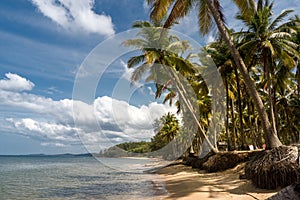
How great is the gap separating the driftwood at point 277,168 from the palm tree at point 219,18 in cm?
144

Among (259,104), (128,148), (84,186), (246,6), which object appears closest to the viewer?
(259,104)

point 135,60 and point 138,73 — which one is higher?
point 135,60

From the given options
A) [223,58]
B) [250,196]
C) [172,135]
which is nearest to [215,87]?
[223,58]

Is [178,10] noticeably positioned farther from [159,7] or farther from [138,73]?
[138,73]

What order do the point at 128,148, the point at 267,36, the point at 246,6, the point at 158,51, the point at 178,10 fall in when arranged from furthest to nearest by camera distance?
the point at 128,148 → the point at 158,51 → the point at 267,36 → the point at 178,10 → the point at 246,6

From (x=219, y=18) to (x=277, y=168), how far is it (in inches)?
273

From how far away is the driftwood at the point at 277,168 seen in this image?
920 cm

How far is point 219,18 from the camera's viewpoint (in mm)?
12547

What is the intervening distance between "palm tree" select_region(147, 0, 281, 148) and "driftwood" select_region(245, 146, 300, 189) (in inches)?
56.9

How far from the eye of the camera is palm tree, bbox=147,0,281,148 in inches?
462

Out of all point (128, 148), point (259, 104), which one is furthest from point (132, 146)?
point (259, 104)

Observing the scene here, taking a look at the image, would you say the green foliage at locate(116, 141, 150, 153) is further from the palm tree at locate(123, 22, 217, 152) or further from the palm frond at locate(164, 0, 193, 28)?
the palm frond at locate(164, 0, 193, 28)

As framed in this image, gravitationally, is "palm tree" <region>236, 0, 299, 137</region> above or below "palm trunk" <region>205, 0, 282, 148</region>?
above

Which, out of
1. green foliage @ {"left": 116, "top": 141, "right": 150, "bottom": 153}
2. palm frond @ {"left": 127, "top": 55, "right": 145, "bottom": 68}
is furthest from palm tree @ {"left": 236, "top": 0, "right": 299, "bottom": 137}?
green foliage @ {"left": 116, "top": 141, "right": 150, "bottom": 153}
